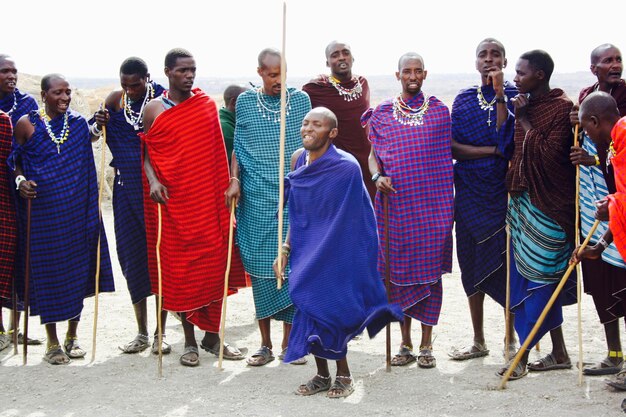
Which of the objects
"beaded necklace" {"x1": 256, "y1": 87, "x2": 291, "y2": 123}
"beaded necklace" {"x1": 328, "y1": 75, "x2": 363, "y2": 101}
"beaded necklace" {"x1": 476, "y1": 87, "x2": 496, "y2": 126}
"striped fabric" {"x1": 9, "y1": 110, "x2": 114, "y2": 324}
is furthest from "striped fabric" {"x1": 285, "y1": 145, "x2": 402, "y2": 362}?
"striped fabric" {"x1": 9, "y1": 110, "x2": 114, "y2": 324}

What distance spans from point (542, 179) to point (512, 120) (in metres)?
0.58

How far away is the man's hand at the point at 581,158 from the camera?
239 inches

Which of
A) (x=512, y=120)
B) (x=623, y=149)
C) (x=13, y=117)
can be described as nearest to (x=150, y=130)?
(x=13, y=117)

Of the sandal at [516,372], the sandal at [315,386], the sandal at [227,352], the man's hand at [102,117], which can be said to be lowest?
the sandal at [227,352]

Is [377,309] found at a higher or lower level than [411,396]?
higher

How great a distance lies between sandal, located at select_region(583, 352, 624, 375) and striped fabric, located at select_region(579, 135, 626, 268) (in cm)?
81

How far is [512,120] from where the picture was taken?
6688mm

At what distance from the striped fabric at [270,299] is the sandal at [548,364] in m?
1.91

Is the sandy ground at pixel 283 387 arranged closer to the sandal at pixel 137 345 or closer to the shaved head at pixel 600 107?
the sandal at pixel 137 345

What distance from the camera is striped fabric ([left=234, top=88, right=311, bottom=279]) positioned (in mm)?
7000

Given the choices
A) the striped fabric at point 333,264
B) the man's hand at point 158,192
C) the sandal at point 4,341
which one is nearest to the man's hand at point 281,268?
the striped fabric at point 333,264

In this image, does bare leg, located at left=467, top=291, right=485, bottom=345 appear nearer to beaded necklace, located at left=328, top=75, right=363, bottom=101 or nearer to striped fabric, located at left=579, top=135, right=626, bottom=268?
striped fabric, located at left=579, top=135, right=626, bottom=268

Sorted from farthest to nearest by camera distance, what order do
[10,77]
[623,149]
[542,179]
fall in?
1. [10,77]
2. [542,179]
3. [623,149]

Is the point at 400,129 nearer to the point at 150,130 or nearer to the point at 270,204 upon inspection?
the point at 270,204
